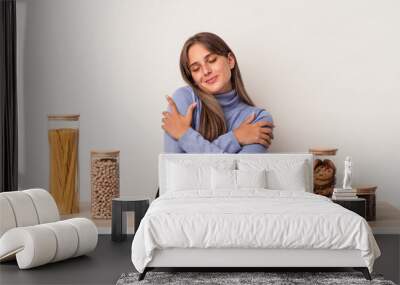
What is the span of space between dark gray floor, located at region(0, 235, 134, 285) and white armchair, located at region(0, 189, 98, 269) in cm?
6

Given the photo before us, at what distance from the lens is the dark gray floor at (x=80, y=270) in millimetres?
5105

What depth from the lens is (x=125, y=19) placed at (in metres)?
7.85

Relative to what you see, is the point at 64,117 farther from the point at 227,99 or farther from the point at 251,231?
the point at 251,231

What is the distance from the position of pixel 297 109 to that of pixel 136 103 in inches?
62.4

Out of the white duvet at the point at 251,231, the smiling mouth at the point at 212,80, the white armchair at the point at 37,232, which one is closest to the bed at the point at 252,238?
the white duvet at the point at 251,231

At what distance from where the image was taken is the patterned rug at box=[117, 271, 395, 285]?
500 cm

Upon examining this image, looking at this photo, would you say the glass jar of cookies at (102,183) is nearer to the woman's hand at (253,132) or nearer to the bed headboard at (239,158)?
the bed headboard at (239,158)

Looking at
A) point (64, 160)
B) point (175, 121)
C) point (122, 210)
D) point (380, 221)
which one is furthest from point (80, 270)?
point (380, 221)

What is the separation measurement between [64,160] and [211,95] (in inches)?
58.0

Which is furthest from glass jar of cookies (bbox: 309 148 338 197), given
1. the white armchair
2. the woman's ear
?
the white armchair

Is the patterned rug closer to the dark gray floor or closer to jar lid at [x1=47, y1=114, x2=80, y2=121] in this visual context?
the dark gray floor

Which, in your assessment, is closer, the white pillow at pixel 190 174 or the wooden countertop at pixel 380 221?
the white pillow at pixel 190 174

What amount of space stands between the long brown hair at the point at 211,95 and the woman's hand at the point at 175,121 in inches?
4.7

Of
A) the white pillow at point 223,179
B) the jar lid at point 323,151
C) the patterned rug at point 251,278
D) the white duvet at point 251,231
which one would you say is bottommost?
the patterned rug at point 251,278
